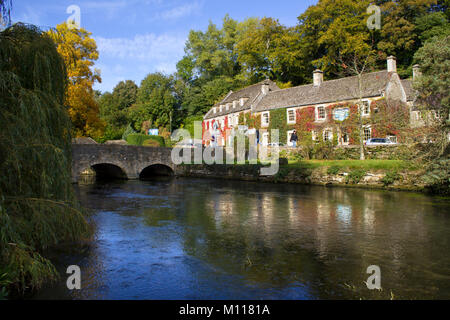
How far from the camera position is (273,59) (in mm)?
53625

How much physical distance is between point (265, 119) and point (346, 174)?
20.2 meters

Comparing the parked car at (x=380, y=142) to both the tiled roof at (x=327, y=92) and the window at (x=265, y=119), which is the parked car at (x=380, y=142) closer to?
the tiled roof at (x=327, y=92)

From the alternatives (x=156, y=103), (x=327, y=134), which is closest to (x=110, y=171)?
(x=327, y=134)

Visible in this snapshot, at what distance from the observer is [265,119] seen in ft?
144

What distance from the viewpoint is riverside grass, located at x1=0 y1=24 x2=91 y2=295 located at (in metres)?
5.93

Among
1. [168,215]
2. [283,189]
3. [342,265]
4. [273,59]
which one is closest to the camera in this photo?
[342,265]

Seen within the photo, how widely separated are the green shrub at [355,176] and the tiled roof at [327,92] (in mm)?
10169

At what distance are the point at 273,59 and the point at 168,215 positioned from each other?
43.4m

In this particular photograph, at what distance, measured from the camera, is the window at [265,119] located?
43.2 metres

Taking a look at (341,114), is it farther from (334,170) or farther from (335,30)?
(335,30)

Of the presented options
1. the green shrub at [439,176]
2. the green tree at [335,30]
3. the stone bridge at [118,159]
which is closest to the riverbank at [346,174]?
the green shrub at [439,176]

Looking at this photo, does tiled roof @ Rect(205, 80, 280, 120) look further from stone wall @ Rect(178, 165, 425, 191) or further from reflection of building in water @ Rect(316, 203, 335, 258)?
reflection of building in water @ Rect(316, 203, 335, 258)
